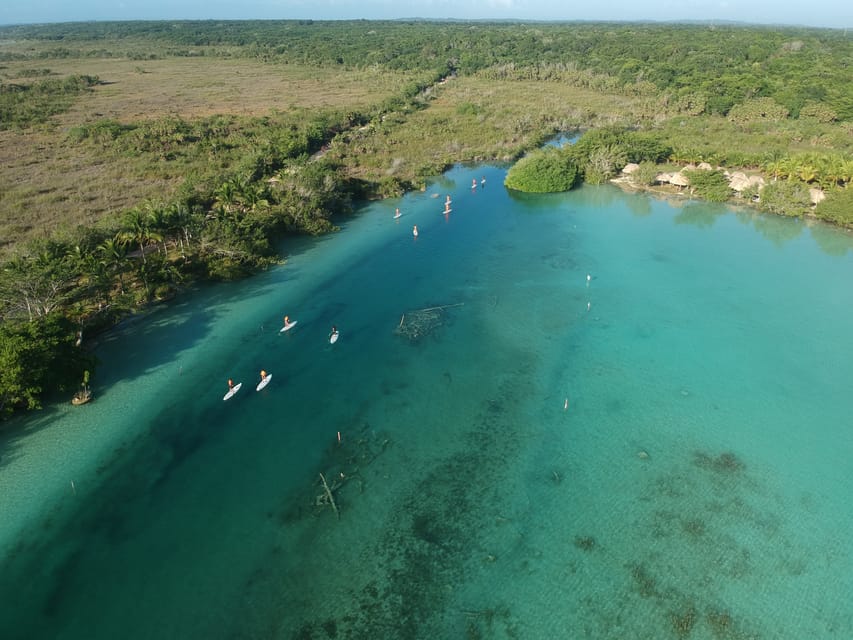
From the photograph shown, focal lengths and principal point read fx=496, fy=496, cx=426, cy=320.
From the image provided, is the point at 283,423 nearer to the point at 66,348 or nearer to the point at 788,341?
the point at 66,348

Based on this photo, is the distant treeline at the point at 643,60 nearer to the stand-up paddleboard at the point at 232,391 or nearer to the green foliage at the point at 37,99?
the green foliage at the point at 37,99

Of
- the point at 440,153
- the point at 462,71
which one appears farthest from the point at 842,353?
the point at 462,71

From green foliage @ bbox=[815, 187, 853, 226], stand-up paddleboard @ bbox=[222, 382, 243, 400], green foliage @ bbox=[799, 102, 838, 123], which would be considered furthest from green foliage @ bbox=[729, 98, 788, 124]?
stand-up paddleboard @ bbox=[222, 382, 243, 400]

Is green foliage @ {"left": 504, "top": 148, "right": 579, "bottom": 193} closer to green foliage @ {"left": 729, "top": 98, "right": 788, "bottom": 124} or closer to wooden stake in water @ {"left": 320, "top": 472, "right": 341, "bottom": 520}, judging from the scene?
green foliage @ {"left": 729, "top": 98, "right": 788, "bottom": 124}

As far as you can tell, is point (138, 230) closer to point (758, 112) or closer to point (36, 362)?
point (36, 362)

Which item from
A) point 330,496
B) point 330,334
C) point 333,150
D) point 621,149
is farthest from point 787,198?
point 330,496
